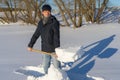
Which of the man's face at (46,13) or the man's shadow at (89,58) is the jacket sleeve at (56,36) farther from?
the man's shadow at (89,58)

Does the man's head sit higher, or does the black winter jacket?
the man's head

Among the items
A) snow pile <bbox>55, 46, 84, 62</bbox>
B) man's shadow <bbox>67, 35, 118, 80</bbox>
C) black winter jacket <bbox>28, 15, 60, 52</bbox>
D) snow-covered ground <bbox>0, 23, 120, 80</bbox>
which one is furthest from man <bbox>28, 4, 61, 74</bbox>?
man's shadow <bbox>67, 35, 118, 80</bbox>

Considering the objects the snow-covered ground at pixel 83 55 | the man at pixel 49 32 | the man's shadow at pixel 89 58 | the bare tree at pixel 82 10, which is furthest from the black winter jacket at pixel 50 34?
the bare tree at pixel 82 10

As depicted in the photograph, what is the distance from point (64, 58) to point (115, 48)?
4755 mm

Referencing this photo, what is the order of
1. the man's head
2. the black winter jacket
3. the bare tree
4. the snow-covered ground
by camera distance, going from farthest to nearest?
the bare tree < the snow-covered ground < the black winter jacket < the man's head

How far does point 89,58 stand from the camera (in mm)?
9961

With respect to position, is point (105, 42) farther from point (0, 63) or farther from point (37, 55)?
point (0, 63)

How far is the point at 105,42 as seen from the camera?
12.9 m

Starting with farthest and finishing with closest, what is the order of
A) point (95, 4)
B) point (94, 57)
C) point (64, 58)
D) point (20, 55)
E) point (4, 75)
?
point (95, 4)
point (20, 55)
point (94, 57)
point (4, 75)
point (64, 58)

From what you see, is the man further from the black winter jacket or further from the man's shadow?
the man's shadow

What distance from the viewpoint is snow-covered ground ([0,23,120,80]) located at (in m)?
8.04

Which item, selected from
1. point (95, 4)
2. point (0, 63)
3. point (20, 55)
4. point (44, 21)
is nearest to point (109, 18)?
point (95, 4)

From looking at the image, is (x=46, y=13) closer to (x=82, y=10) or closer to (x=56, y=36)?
(x=56, y=36)

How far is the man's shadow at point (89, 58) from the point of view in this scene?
816 centimetres
